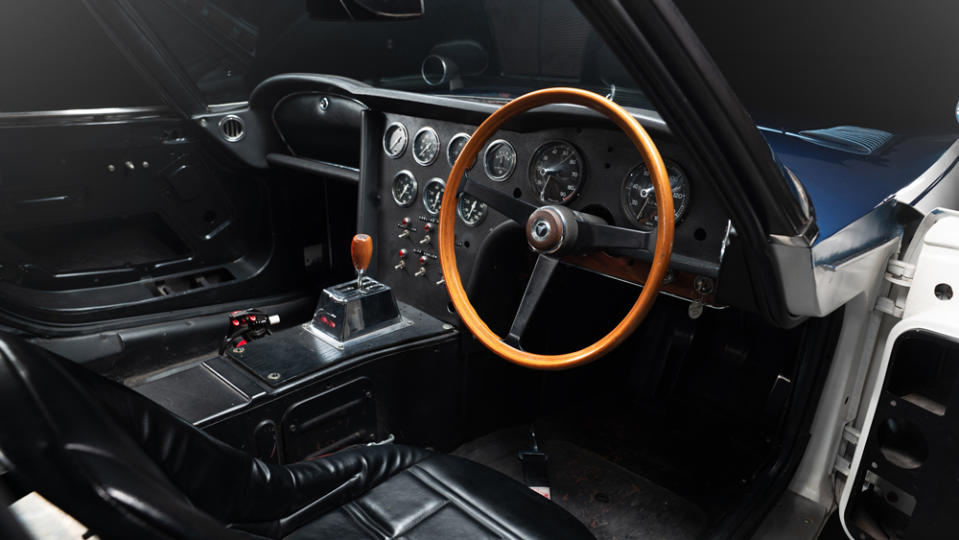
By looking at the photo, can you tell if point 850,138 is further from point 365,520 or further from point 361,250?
point 365,520

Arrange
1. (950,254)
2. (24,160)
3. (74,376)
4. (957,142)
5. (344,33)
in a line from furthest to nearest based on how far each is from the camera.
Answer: (344,33)
(24,160)
(957,142)
(950,254)
(74,376)

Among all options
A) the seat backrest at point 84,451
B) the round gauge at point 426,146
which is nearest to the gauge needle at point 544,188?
the round gauge at point 426,146

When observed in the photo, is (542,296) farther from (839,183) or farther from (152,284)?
(152,284)

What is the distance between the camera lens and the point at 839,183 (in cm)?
136

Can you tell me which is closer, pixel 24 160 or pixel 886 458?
pixel 886 458

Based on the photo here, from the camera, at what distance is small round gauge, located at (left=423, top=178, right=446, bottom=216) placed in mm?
1984

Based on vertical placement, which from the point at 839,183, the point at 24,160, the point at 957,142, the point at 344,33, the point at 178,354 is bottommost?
the point at 178,354

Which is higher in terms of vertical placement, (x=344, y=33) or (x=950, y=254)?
(x=344, y=33)

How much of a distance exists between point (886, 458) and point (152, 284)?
8.58ft

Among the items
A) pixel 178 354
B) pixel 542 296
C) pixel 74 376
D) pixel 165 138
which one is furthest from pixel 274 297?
pixel 74 376

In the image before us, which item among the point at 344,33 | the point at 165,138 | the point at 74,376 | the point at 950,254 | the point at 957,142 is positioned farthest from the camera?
the point at 344,33

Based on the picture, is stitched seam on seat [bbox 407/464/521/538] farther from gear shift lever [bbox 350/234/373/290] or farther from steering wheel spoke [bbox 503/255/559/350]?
gear shift lever [bbox 350/234/373/290]

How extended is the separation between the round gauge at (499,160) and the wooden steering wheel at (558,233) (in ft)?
0.80

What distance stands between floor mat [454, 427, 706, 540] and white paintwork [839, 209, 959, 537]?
0.51 m
